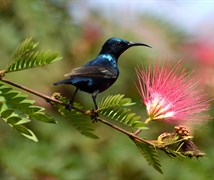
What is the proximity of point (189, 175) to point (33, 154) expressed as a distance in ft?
3.01

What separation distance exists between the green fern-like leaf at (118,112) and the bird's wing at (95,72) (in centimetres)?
6

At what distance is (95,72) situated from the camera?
171 centimetres

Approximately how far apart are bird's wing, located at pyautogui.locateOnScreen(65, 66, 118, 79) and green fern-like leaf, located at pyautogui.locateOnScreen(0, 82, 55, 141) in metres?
0.12

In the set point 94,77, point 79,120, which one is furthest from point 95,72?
point 79,120

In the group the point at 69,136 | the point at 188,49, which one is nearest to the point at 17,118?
the point at 69,136

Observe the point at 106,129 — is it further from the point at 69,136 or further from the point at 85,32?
the point at 85,32

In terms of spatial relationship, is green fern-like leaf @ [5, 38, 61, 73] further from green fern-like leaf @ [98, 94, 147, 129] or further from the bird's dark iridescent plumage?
green fern-like leaf @ [98, 94, 147, 129]

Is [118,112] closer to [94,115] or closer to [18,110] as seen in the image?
[94,115]

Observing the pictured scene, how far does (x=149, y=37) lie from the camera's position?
17.0 ft

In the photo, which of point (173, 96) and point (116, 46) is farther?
point (116, 46)

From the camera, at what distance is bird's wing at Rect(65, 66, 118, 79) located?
1678 mm

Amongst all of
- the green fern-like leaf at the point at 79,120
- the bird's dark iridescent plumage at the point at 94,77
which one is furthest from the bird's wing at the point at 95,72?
the green fern-like leaf at the point at 79,120

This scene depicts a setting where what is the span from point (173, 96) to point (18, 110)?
1.31ft

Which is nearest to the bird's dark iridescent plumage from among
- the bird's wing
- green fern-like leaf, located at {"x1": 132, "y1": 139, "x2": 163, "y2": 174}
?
the bird's wing
